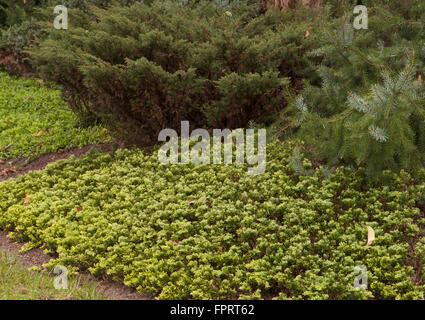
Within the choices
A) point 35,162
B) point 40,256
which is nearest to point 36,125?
point 35,162

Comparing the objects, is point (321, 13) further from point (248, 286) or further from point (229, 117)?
point (248, 286)

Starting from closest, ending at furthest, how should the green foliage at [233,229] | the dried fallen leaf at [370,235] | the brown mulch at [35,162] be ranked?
the green foliage at [233,229]
the dried fallen leaf at [370,235]
the brown mulch at [35,162]

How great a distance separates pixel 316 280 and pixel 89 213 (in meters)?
2.29

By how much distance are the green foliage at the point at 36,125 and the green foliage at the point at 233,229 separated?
7.23ft

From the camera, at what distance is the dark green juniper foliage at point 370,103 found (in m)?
3.92

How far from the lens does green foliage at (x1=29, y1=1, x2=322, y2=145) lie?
220 inches

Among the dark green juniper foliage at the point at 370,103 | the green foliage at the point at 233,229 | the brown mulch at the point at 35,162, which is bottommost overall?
the green foliage at the point at 233,229

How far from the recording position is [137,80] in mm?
5637

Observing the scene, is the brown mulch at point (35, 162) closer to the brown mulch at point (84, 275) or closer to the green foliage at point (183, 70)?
the green foliage at point (183, 70)

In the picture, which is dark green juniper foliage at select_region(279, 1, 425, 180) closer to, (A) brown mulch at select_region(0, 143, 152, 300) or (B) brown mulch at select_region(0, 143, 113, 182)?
(A) brown mulch at select_region(0, 143, 152, 300)

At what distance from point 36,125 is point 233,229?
17.3ft

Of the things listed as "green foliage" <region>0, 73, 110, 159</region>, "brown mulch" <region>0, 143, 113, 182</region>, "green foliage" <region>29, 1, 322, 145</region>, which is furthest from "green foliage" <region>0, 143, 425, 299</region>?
"green foliage" <region>0, 73, 110, 159</region>

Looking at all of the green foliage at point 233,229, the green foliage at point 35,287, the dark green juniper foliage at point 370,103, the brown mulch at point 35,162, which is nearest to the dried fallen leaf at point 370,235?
the green foliage at point 233,229
